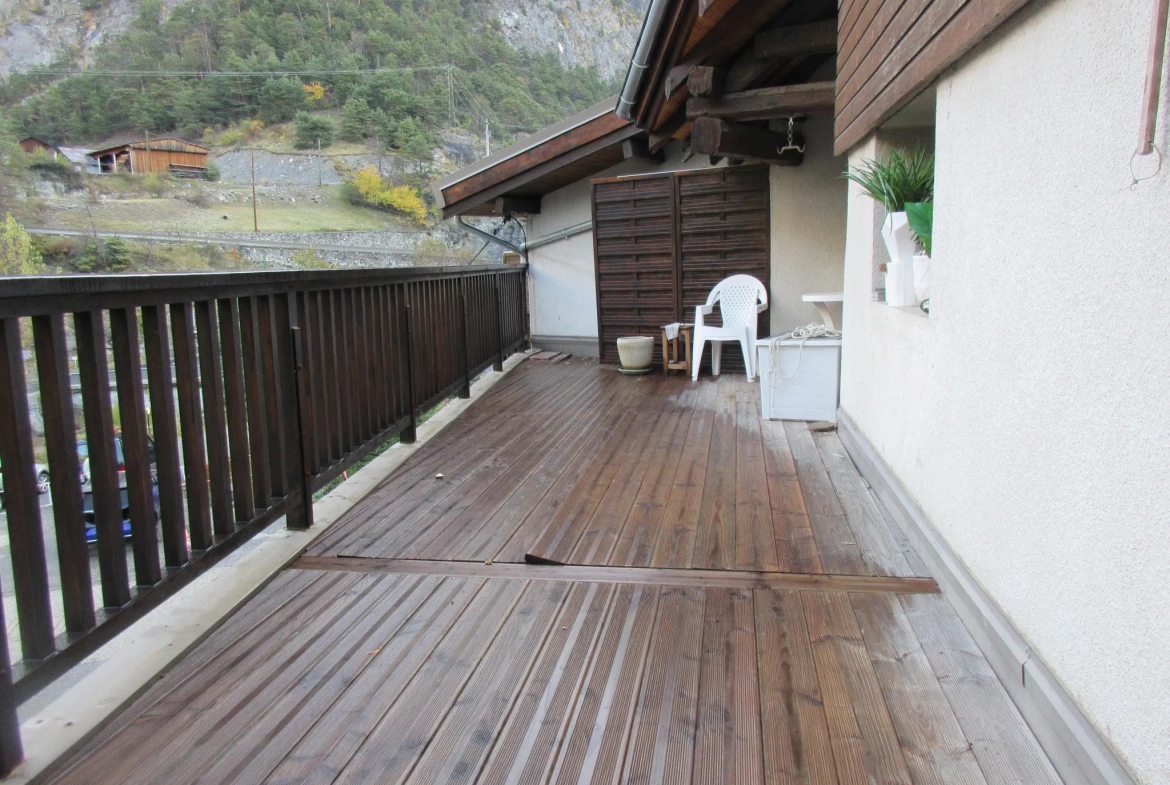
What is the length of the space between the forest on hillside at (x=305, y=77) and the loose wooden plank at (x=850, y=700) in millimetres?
20829

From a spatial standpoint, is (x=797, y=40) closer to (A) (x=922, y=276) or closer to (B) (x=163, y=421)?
(A) (x=922, y=276)

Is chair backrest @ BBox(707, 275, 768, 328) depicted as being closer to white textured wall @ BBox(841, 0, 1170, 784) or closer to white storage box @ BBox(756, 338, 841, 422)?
white storage box @ BBox(756, 338, 841, 422)

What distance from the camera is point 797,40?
455cm

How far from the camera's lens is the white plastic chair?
612cm

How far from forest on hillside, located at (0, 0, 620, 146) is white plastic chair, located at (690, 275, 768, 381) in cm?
1756

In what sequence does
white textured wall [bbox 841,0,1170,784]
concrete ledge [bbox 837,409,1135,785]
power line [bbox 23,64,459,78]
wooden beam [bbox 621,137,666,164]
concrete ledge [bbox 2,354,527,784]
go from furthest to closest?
power line [bbox 23,64,459,78] < wooden beam [bbox 621,137,666,164] < concrete ledge [bbox 2,354,527,784] < concrete ledge [bbox 837,409,1135,785] < white textured wall [bbox 841,0,1170,784]

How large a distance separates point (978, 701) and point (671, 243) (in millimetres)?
5394

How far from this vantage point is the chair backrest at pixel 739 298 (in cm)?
612

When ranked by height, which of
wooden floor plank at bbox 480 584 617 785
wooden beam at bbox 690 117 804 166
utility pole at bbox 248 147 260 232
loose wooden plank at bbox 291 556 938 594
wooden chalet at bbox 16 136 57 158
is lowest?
wooden floor plank at bbox 480 584 617 785

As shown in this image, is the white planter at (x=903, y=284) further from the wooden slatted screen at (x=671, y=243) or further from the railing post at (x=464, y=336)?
the wooden slatted screen at (x=671, y=243)

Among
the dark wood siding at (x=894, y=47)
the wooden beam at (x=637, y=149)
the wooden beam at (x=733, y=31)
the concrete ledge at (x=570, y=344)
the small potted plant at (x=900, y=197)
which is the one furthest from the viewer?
the concrete ledge at (x=570, y=344)

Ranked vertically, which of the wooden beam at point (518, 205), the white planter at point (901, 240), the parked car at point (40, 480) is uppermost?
the wooden beam at point (518, 205)

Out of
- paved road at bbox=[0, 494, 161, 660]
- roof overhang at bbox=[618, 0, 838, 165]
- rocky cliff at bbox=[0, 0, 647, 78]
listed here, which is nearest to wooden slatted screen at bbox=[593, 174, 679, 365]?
roof overhang at bbox=[618, 0, 838, 165]

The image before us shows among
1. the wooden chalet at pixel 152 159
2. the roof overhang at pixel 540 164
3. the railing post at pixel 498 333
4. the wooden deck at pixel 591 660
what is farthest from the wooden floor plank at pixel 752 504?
the wooden chalet at pixel 152 159
